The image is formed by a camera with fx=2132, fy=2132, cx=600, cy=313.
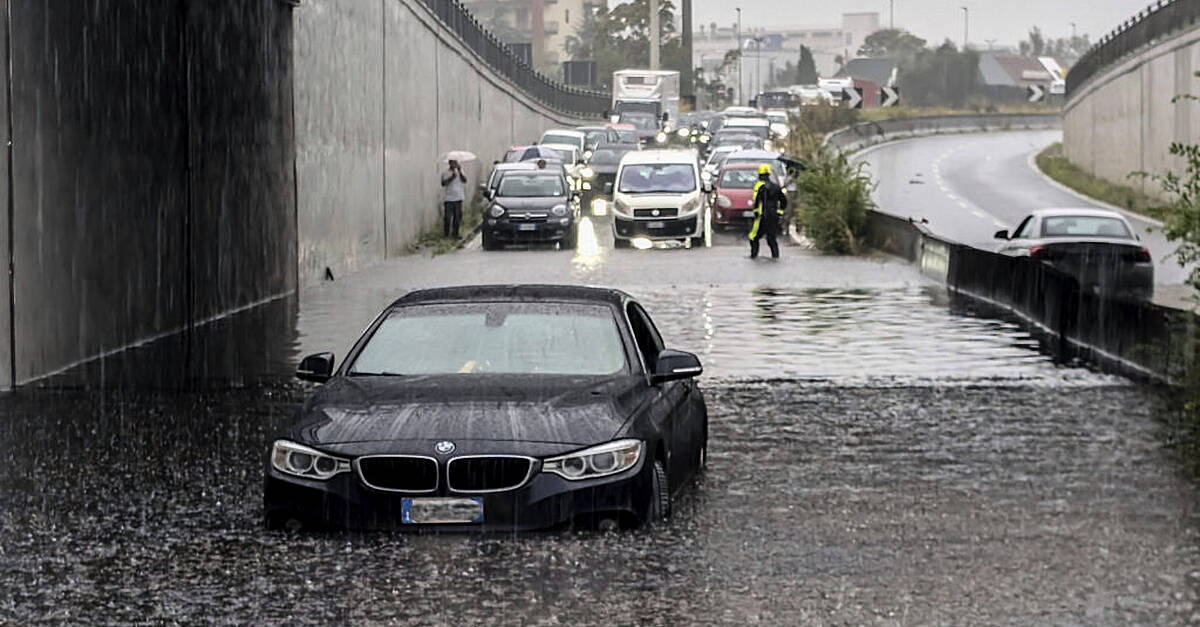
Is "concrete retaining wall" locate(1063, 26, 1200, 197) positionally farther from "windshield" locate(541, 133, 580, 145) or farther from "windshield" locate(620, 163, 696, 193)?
"windshield" locate(541, 133, 580, 145)

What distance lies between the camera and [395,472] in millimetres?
9969

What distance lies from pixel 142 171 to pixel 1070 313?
1009 cm

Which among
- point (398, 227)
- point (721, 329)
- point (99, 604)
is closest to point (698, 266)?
point (398, 227)

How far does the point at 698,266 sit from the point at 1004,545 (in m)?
→ 26.8

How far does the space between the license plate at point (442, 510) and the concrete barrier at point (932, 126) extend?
2785 inches

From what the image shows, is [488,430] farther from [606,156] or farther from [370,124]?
[606,156]

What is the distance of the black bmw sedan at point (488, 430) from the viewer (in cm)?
990

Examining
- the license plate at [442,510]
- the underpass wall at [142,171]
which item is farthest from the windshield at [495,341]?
the underpass wall at [142,171]

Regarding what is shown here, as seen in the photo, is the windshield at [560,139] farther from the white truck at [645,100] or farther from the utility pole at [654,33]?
the utility pole at [654,33]

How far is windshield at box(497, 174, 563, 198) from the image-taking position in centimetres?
4469

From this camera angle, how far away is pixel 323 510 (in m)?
10.0

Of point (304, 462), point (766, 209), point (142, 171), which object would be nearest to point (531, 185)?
point (766, 209)

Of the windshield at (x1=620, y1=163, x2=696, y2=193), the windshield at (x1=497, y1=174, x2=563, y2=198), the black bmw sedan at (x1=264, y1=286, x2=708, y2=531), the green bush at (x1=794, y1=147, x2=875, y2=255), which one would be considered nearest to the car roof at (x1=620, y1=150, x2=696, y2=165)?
the windshield at (x1=620, y1=163, x2=696, y2=193)

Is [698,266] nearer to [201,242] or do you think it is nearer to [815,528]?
[201,242]
